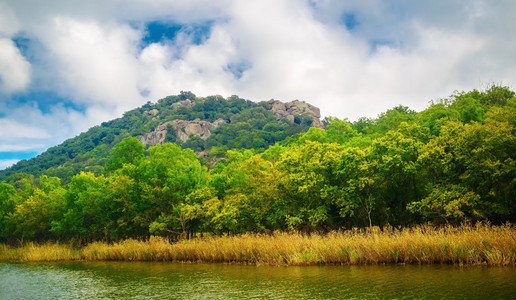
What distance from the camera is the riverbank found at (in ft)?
56.4

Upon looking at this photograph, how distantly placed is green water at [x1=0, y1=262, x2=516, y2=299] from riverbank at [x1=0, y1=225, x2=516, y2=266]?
0.95 meters

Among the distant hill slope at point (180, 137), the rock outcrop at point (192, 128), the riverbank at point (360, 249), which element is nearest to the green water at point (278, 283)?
the riverbank at point (360, 249)

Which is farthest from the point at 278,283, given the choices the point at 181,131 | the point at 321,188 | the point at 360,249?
the point at 181,131

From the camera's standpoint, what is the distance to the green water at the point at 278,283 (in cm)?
1320

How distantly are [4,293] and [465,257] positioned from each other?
24.5 m

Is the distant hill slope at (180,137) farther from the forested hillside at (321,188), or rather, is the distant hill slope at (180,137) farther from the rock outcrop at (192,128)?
the forested hillside at (321,188)

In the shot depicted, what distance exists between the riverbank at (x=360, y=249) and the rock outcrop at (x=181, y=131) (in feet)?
443

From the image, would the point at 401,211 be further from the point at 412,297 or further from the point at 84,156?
the point at 84,156

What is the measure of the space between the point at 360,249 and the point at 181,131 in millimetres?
154539

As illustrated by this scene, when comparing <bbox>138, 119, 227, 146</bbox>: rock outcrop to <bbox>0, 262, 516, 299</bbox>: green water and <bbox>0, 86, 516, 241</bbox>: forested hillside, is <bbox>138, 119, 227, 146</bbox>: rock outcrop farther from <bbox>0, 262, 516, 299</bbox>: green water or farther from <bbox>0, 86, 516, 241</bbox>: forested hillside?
<bbox>0, 262, 516, 299</bbox>: green water

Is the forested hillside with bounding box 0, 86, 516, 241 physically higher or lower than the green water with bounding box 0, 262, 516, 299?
higher

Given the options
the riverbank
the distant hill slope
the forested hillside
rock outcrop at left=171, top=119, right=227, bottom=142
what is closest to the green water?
the riverbank

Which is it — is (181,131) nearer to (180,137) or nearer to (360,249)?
(180,137)

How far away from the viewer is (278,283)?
16.7 meters
